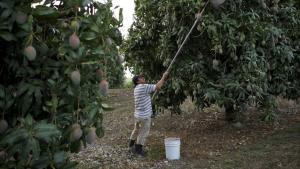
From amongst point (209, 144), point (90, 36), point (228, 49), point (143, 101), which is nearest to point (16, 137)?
point (90, 36)

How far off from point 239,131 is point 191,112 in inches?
86.7

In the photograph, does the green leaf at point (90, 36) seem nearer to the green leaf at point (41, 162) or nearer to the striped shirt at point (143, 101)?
the green leaf at point (41, 162)

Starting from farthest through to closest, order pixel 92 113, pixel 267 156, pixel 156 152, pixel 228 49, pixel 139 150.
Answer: pixel 156 152
pixel 139 150
pixel 228 49
pixel 267 156
pixel 92 113

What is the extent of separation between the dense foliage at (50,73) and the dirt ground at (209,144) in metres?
4.89

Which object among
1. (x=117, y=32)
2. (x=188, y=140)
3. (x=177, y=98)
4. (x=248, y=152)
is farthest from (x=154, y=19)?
(x=117, y=32)

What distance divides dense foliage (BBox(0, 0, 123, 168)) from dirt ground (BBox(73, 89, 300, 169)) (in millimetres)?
4890

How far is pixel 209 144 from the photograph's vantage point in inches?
338

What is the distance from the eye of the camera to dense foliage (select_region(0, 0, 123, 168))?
2.38 meters

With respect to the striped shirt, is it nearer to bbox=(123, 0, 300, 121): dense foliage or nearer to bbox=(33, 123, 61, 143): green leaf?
bbox=(123, 0, 300, 121): dense foliage

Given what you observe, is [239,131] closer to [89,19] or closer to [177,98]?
[177,98]

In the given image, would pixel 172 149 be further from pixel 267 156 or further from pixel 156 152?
pixel 267 156

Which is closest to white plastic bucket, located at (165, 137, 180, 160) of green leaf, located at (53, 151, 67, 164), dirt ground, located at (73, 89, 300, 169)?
dirt ground, located at (73, 89, 300, 169)

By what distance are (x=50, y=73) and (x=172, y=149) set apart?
17.3ft

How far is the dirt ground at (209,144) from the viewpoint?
7.47 metres
